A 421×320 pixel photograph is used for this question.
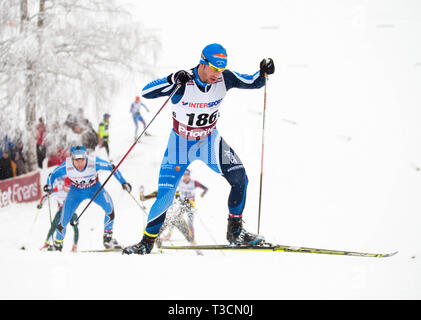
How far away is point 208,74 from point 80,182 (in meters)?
3.08

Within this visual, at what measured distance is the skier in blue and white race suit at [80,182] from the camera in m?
4.86

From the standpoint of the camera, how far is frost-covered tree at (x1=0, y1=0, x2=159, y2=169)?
8289 millimetres

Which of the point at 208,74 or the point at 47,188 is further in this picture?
the point at 47,188

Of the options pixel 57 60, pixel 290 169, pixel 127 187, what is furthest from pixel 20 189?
pixel 290 169

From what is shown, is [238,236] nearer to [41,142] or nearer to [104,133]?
[104,133]

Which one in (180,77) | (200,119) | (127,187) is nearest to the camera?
(180,77)

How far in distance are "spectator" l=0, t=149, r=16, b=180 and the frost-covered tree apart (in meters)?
0.50

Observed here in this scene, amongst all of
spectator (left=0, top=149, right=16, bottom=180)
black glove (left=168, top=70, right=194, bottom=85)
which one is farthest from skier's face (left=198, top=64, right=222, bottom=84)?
spectator (left=0, top=149, right=16, bottom=180)

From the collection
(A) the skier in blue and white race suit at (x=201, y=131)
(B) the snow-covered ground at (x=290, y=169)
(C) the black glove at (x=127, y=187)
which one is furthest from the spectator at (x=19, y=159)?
(A) the skier in blue and white race suit at (x=201, y=131)

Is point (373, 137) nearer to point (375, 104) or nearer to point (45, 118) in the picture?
point (375, 104)

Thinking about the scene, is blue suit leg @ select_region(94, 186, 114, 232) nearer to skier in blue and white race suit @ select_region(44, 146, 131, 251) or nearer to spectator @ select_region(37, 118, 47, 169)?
skier in blue and white race suit @ select_region(44, 146, 131, 251)

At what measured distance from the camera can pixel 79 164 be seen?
4832mm

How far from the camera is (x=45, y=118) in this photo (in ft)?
28.0
